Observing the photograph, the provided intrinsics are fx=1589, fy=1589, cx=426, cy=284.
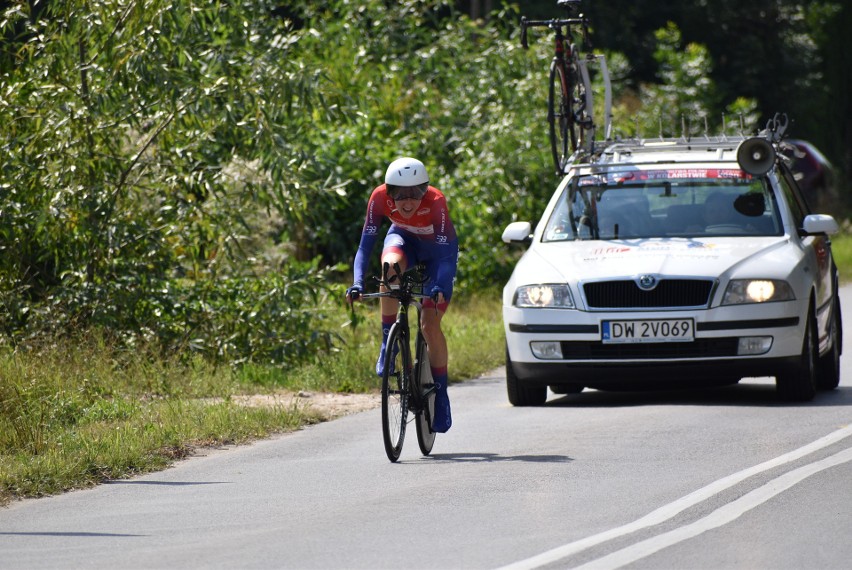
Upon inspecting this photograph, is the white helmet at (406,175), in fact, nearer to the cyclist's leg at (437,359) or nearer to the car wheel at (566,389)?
the cyclist's leg at (437,359)

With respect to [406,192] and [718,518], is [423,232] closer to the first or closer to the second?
[406,192]

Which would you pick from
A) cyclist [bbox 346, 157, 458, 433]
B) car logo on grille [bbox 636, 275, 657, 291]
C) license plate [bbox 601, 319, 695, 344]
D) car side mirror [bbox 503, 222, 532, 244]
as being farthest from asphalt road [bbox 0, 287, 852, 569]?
car side mirror [bbox 503, 222, 532, 244]

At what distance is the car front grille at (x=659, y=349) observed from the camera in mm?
10680

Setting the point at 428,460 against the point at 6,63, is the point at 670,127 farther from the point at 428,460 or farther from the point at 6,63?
→ the point at 428,460

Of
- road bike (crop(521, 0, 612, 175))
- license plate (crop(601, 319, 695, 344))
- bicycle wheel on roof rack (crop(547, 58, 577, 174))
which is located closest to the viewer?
license plate (crop(601, 319, 695, 344))

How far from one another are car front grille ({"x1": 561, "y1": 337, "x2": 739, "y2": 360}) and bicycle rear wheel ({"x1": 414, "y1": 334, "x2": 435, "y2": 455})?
180 cm

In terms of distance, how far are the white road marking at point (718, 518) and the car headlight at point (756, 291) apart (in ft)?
6.91

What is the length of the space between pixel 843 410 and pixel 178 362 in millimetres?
5607

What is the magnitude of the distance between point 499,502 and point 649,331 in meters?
3.43

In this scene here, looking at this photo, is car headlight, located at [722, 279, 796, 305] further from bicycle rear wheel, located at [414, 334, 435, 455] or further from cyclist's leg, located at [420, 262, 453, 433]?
bicycle rear wheel, located at [414, 334, 435, 455]

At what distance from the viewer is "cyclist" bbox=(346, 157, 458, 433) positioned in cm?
901

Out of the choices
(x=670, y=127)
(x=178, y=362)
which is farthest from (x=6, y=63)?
(x=670, y=127)

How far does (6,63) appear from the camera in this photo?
46.1ft

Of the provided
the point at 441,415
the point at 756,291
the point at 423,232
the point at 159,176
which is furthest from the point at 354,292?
the point at 159,176
